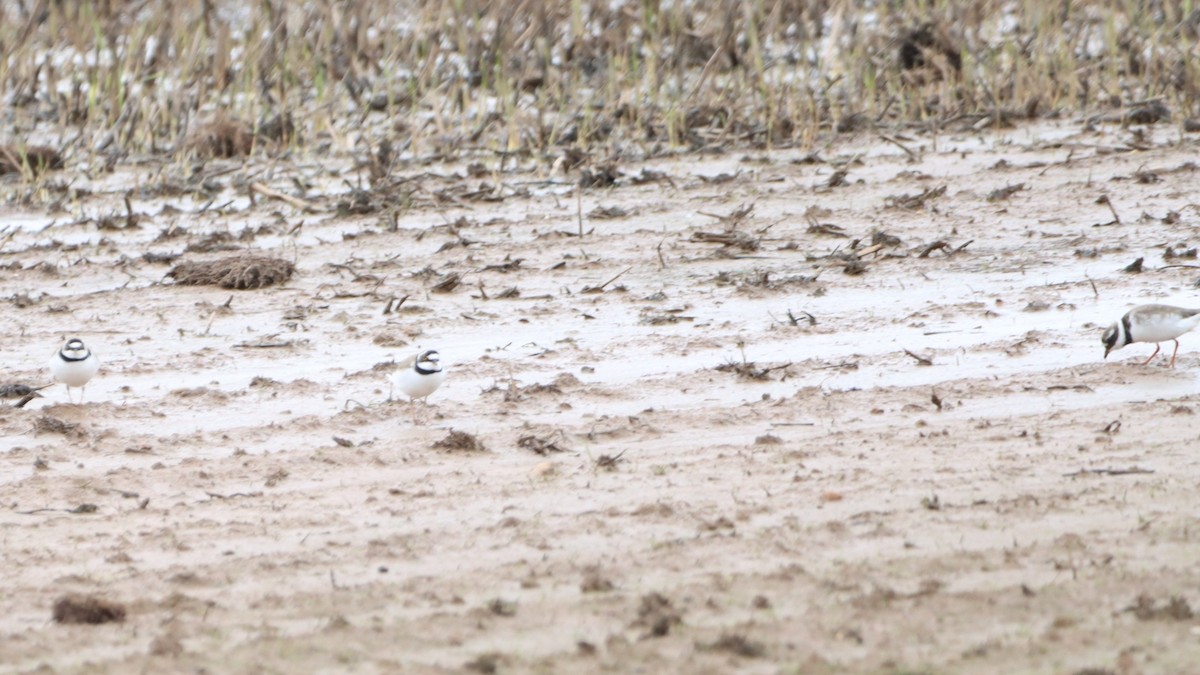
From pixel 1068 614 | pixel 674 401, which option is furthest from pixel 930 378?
pixel 1068 614

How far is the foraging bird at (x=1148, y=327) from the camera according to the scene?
6.56 metres

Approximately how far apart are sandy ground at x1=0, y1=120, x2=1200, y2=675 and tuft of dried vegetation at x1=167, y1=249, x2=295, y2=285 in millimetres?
86

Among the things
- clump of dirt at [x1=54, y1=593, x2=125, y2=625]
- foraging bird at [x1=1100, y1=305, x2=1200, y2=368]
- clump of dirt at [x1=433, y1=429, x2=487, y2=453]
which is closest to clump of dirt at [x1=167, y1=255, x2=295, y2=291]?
clump of dirt at [x1=433, y1=429, x2=487, y2=453]

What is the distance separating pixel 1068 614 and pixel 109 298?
600 centimetres

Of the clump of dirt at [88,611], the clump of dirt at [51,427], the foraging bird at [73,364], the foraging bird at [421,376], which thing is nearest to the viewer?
the clump of dirt at [88,611]

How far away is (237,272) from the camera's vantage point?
8.59 metres

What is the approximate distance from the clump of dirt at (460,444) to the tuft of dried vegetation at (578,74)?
5.65 m

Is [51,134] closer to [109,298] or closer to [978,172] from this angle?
[109,298]

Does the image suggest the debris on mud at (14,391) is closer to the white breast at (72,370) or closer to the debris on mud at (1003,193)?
the white breast at (72,370)

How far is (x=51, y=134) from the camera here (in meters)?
13.1

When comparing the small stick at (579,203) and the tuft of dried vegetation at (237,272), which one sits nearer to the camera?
the tuft of dried vegetation at (237,272)

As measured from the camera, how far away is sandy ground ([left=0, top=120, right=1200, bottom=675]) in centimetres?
401

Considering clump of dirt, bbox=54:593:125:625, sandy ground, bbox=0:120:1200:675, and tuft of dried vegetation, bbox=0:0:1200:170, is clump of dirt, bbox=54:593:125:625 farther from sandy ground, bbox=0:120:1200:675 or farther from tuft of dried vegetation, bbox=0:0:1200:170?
tuft of dried vegetation, bbox=0:0:1200:170

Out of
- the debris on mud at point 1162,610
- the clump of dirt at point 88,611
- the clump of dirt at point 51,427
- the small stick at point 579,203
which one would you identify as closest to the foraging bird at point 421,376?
the clump of dirt at point 51,427
